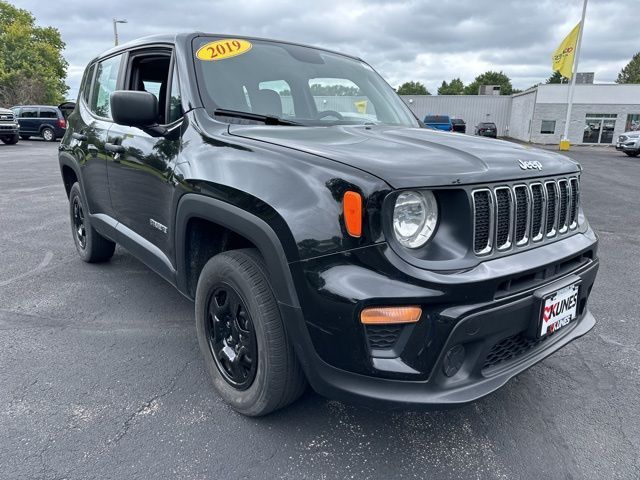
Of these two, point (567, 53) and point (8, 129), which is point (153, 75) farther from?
point (567, 53)

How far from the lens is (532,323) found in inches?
77.6

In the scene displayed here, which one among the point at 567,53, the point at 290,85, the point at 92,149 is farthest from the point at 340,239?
the point at 567,53

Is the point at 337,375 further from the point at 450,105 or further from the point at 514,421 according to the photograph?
the point at 450,105

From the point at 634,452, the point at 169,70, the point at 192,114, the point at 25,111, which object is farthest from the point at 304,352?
the point at 25,111

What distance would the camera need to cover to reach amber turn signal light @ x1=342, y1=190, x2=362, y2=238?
1.73m

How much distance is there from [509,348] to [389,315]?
0.69 m

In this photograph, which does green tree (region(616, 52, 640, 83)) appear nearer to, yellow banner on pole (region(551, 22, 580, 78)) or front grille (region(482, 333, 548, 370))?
yellow banner on pole (region(551, 22, 580, 78))

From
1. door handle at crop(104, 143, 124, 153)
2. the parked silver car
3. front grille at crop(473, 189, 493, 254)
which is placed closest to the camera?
front grille at crop(473, 189, 493, 254)

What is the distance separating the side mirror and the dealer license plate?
2.15 meters

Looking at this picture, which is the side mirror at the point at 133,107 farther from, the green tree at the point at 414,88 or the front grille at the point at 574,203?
the green tree at the point at 414,88

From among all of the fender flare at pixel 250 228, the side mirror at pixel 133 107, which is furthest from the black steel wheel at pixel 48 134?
the fender flare at pixel 250 228

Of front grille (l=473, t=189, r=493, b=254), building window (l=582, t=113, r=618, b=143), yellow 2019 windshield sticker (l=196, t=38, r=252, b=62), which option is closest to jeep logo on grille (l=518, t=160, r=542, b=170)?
front grille (l=473, t=189, r=493, b=254)

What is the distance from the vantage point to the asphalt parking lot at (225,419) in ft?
6.79

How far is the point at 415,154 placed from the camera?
1.98 m
